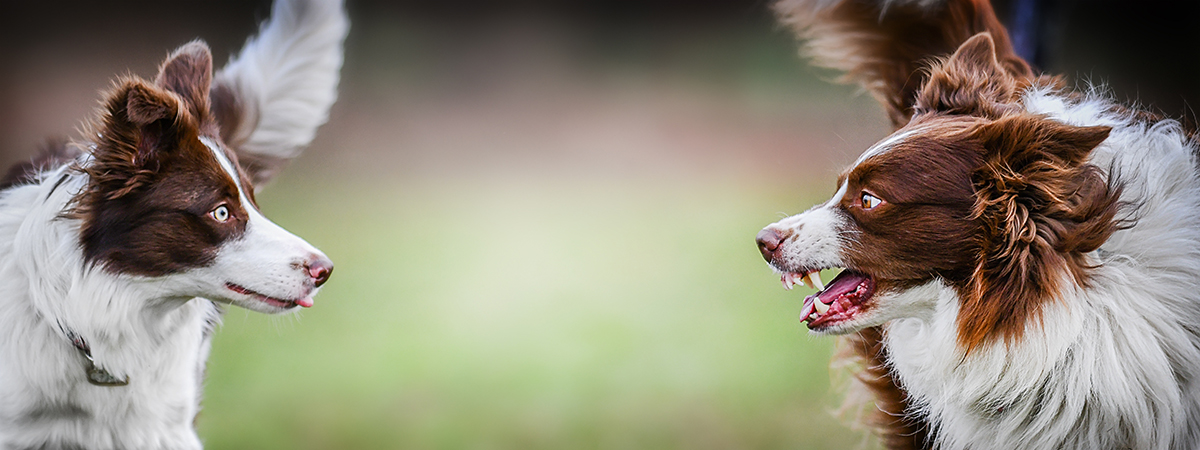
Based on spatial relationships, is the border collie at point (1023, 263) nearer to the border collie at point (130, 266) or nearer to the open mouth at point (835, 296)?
the open mouth at point (835, 296)

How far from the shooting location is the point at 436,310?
2436 millimetres

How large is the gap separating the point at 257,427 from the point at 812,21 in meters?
1.93

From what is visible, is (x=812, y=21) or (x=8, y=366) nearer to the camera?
(x=8, y=366)

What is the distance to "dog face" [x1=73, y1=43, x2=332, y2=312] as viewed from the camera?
1.52 metres

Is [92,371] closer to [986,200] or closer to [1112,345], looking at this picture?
[986,200]

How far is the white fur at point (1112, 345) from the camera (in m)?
Result: 1.38

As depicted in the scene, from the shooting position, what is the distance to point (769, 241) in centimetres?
149

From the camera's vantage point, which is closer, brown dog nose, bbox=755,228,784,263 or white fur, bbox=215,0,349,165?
brown dog nose, bbox=755,228,784,263

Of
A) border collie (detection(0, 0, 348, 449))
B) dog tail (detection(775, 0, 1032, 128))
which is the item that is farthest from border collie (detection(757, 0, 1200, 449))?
border collie (detection(0, 0, 348, 449))

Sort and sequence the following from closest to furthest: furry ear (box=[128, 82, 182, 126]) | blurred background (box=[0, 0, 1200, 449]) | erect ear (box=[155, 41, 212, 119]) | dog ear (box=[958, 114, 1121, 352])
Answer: dog ear (box=[958, 114, 1121, 352]) < furry ear (box=[128, 82, 182, 126]) < erect ear (box=[155, 41, 212, 119]) < blurred background (box=[0, 0, 1200, 449])

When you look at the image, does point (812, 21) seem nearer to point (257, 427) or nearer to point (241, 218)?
point (241, 218)

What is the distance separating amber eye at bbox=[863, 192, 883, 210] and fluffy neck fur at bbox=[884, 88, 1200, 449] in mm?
184

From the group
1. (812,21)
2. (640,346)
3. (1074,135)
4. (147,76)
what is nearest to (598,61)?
(812,21)

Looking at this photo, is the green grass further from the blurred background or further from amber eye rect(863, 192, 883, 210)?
amber eye rect(863, 192, 883, 210)
